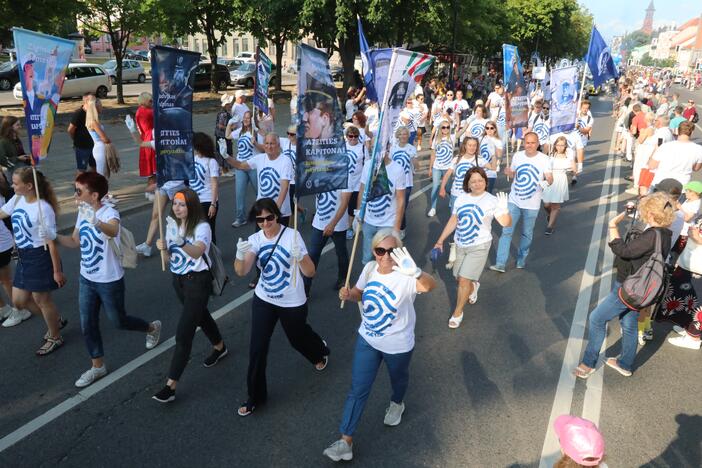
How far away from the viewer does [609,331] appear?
220 inches

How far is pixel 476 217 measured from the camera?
533 centimetres

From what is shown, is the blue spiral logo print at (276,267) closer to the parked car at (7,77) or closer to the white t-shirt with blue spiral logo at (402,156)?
the white t-shirt with blue spiral logo at (402,156)

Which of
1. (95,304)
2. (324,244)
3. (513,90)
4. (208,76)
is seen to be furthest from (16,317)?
(208,76)

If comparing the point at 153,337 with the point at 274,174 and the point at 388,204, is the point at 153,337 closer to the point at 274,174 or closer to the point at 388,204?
the point at 274,174

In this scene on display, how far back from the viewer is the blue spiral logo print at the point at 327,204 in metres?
5.98

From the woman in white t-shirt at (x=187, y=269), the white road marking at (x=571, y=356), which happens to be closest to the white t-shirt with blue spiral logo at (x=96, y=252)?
the woman in white t-shirt at (x=187, y=269)

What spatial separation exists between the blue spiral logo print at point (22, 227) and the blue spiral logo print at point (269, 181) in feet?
8.41

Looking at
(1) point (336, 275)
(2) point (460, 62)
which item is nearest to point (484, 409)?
(1) point (336, 275)

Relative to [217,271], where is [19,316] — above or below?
below

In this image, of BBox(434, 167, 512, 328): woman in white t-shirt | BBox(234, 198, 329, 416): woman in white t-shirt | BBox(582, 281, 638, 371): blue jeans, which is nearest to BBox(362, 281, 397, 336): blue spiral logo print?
BBox(234, 198, 329, 416): woman in white t-shirt

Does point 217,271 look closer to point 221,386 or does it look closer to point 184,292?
point 184,292

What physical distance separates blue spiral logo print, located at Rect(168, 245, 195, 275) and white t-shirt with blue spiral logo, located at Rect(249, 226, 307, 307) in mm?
547

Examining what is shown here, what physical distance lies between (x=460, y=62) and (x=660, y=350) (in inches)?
1540

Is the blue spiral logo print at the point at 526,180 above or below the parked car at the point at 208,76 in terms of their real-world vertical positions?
below
